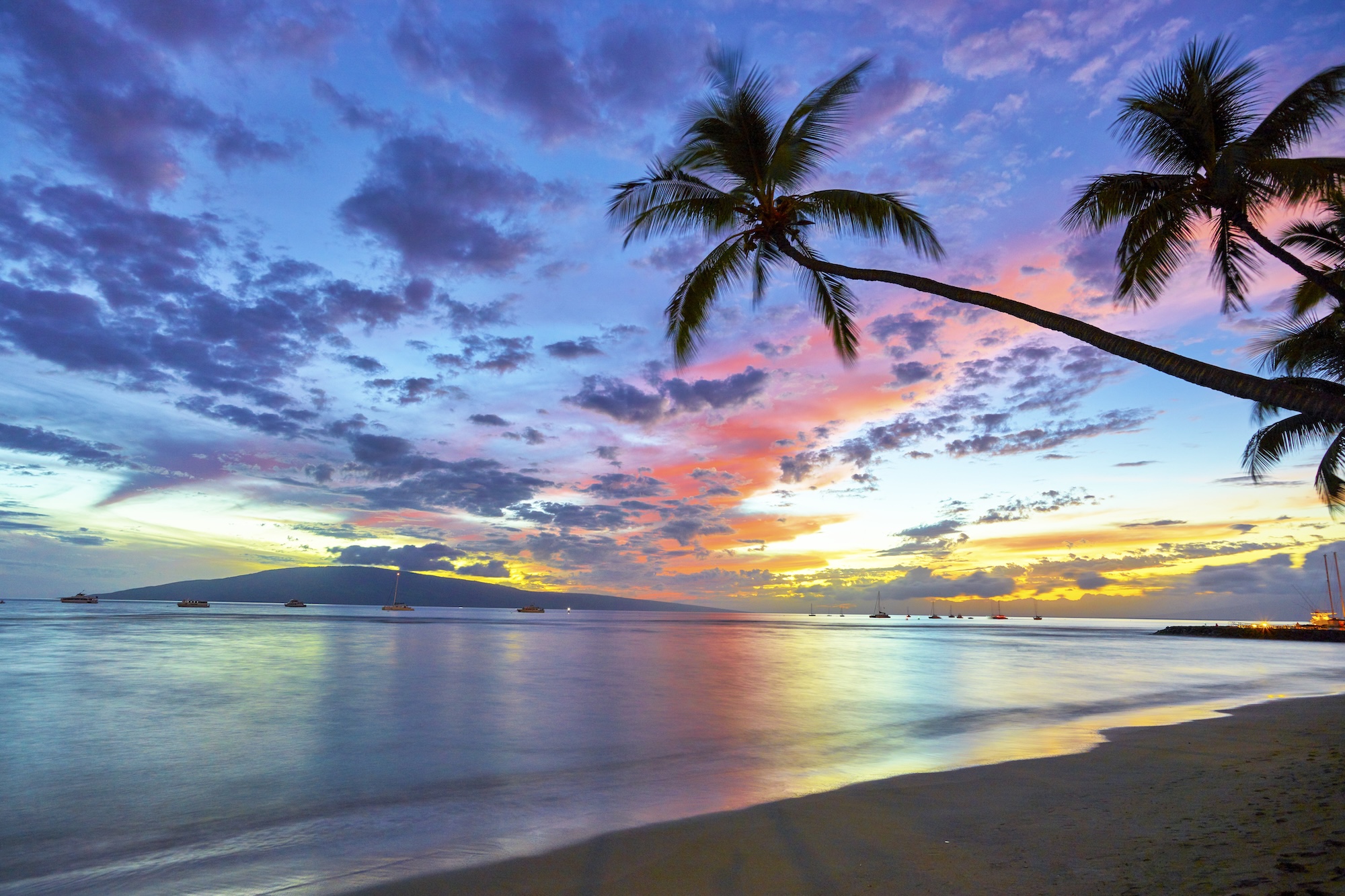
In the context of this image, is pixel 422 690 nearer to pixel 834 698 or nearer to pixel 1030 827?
pixel 834 698

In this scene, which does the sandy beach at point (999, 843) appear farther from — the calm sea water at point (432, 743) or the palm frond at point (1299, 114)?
the palm frond at point (1299, 114)

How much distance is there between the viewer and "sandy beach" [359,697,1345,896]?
4.50 m

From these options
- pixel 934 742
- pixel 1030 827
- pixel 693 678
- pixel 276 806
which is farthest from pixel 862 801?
pixel 693 678

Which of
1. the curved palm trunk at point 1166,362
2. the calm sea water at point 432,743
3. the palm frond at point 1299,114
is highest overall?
the palm frond at point 1299,114

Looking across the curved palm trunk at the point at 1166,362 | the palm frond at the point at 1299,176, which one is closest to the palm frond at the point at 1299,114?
the palm frond at the point at 1299,176

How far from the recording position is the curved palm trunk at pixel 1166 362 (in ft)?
19.5

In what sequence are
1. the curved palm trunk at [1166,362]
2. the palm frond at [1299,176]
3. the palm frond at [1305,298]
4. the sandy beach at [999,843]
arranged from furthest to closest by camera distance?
1. the palm frond at [1305,298]
2. the palm frond at [1299,176]
3. the curved palm trunk at [1166,362]
4. the sandy beach at [999,843]

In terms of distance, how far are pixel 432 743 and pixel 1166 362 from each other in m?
11.5

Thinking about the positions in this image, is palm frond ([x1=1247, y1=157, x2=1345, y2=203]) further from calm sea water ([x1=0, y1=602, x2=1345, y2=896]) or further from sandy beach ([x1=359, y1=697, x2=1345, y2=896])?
calm sea water ([x1=0, y1=602, x2=1345, y2=896])

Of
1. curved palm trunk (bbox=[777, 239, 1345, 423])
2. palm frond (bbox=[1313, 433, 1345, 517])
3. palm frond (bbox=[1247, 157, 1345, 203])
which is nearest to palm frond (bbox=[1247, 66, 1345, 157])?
palm frond (bbox=[1247, 157, 1345, 203])

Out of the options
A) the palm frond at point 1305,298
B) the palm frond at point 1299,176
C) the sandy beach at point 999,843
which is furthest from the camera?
the palm frond at point 1305,298

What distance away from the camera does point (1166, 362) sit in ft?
22.4

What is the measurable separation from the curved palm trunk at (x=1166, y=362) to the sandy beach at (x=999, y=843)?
11.1 feet

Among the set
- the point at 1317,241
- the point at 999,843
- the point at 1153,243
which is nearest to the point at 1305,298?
the point at 1317,241
